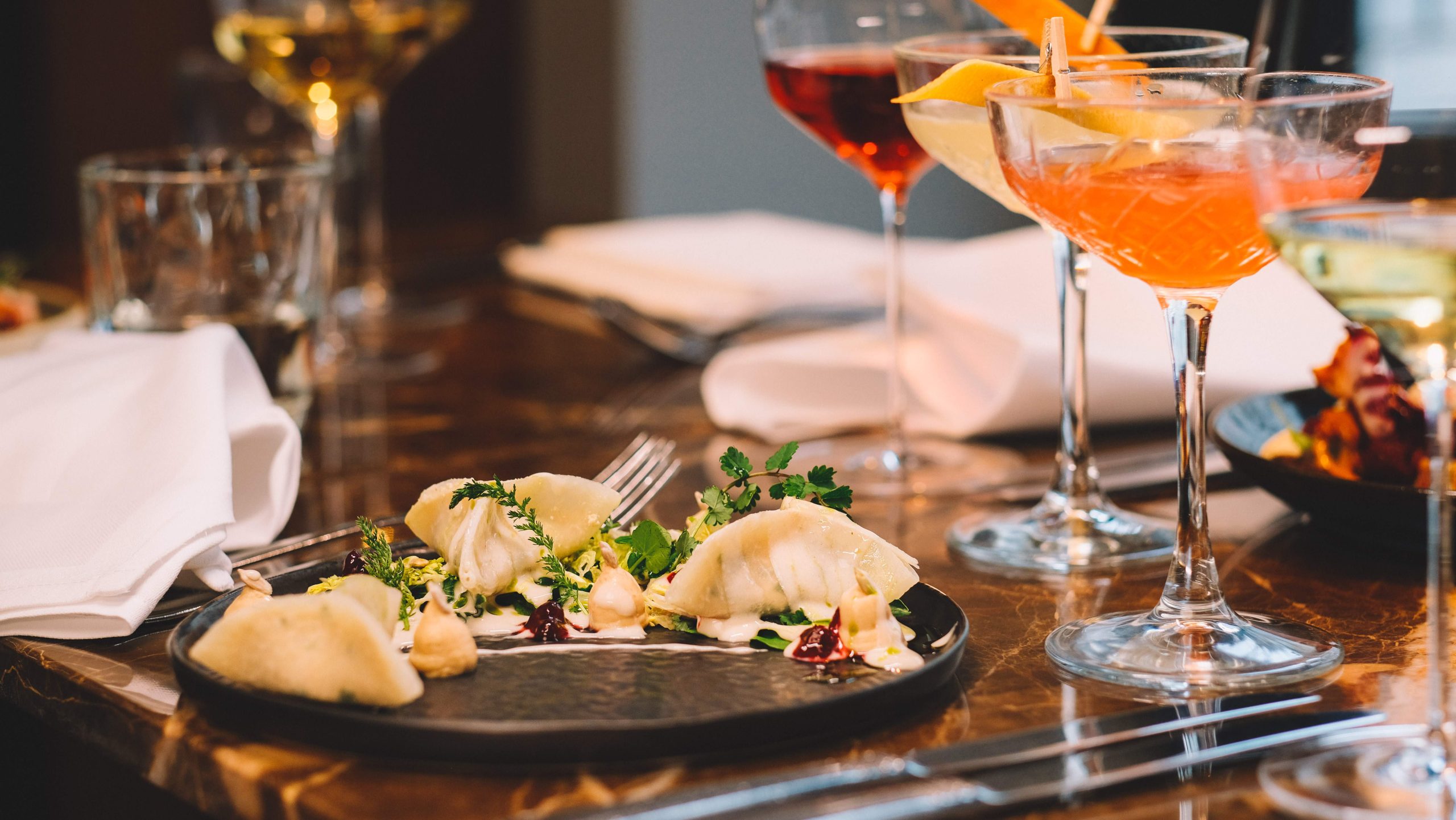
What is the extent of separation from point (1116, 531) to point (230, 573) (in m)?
0.61

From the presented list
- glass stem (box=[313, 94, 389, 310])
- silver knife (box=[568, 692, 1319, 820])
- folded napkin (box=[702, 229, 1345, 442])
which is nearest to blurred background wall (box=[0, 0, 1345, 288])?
glass stem (box=[313, 94, 389, 310])

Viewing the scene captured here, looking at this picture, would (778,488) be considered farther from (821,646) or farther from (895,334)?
(895,334)

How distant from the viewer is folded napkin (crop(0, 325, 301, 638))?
3.03ft

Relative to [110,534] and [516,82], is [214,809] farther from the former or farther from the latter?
[516,82]

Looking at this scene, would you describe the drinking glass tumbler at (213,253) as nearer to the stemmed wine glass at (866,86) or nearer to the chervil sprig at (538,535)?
the stemmed wine glass at (866,86)

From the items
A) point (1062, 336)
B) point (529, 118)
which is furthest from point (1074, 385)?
point (529, 118)

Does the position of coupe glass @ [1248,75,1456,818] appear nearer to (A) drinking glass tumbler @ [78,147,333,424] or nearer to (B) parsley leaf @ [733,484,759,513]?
(B) parsley leaf @ [733,484,759,513]

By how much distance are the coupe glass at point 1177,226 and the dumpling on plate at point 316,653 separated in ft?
1.19

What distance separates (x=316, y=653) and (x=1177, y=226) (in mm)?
493

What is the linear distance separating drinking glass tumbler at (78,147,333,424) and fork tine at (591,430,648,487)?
291 mm

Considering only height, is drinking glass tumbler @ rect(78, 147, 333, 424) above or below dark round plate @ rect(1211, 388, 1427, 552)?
above

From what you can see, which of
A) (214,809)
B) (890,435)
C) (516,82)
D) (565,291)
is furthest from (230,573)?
(516,82)

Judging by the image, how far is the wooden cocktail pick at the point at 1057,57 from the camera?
33.9 inches

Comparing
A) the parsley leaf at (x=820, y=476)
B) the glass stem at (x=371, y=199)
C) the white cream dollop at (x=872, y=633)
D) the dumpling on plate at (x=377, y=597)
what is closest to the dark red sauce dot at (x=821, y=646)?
the white cream dollop at (x=872, y=633)
